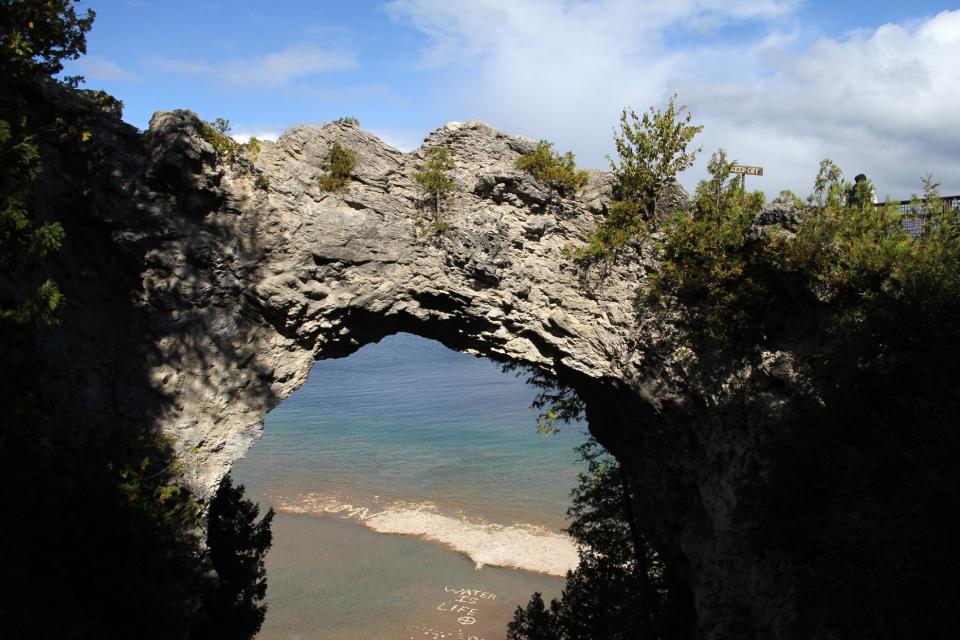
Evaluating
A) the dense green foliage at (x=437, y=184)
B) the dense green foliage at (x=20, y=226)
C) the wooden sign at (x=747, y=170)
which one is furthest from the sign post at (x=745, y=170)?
the dense green foliage at (x=20, y=226)

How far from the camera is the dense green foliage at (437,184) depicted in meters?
13.5

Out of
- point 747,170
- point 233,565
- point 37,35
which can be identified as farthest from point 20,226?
point 747,170

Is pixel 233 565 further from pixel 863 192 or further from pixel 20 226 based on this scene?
pixel 863 192

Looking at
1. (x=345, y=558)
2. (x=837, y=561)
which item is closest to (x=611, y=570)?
(x=837, y=561)

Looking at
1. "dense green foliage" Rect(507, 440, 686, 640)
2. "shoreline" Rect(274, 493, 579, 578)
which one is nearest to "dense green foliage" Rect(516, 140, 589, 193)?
"dense green foliage" Rect(507, 440, 686, 640)

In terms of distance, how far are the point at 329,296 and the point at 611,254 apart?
5973 millimetres

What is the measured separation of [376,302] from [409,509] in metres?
20.9

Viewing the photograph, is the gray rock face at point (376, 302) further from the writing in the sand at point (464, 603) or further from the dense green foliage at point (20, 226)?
the writing in the sand at point (464, 603)

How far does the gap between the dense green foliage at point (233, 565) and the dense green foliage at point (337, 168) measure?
6.71 metres

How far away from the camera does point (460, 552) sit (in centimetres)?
2709

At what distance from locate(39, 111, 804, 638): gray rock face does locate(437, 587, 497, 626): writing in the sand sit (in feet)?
34.1

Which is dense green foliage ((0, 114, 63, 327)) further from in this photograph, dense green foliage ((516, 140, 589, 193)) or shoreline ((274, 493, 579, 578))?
shoreline ((274, 493, 579, 578))

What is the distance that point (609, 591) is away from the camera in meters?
16.3

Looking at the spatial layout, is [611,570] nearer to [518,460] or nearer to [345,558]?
[345,558]
